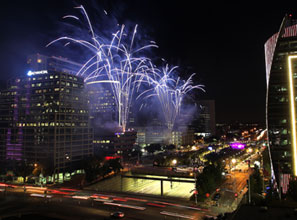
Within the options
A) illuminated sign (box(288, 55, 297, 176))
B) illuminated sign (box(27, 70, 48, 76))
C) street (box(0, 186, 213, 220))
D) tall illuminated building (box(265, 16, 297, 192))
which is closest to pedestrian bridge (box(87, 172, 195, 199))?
street (box(0, 186, 213, 220))

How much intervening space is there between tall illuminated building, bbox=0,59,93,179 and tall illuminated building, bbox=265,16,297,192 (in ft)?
198

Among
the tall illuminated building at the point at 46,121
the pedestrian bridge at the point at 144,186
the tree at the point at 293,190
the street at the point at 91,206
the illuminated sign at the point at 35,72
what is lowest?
the pedestrian bridge at the point at 144,186

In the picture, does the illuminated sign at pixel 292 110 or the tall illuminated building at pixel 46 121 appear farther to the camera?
the tall illuminated building at pixel 46 121

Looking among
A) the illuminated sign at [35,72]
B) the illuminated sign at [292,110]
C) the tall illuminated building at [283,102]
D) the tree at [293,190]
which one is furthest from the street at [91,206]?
the illuminated sign at [35,72]

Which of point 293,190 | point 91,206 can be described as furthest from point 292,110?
point 91,206

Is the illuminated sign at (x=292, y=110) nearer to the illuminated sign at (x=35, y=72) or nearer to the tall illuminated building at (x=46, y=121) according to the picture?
the tall illuminated building at (x=46, y=121)

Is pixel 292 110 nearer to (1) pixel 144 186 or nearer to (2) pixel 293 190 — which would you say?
(2) pixel 293 190

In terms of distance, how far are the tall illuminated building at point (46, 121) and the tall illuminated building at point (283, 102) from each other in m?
60.2

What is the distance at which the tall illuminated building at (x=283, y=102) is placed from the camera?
4350cm

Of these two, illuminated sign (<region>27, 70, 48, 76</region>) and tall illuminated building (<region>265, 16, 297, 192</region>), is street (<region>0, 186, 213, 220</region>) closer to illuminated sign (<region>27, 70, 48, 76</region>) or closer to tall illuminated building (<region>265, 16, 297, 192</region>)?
tall illuminated building (<region>265, 16, 297, 192</region>)

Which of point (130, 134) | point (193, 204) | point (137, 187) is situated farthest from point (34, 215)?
point (130, 134)

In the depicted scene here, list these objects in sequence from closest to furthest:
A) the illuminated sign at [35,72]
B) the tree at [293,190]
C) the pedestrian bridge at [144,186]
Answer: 1. the tree at [293,190]
2. the pedestrian bridge at [144,186]
3. the illuminated sign at [35,72]

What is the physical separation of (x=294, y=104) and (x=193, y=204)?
26.8 meters

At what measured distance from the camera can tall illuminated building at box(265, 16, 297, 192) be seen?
4350 cm
